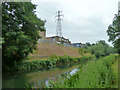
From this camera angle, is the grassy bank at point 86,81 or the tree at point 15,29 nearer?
the grassy bank at point 86,81

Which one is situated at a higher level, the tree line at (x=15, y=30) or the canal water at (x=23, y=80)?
the tree line at (x=15, y=30)

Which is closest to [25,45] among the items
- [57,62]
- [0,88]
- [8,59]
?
[8,59]

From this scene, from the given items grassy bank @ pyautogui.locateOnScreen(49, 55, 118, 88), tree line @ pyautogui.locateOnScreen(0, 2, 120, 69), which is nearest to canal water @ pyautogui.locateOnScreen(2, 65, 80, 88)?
tree line @ pyautogui.locateOnScreen(0, 2, 120, 69)

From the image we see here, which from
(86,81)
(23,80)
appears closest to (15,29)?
(23,80)

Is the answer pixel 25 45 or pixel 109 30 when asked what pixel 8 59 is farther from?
pixel 109 30

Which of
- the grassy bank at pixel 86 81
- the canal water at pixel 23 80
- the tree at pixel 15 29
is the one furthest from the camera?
the tree at pixel 15 29

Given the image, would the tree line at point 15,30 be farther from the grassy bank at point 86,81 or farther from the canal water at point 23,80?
the grassy bank at point 86,81

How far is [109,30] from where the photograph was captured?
88.6ft

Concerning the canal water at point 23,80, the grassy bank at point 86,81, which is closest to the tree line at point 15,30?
the canal water at point 23,80

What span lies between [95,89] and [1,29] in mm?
7675

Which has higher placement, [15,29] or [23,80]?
[15,29]

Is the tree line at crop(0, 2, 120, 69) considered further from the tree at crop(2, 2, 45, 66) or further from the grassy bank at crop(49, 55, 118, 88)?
the grassy bank at crop(49, 55, 118, 88)

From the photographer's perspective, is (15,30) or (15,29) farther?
(15,30)

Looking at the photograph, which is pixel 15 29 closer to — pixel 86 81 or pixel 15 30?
pixel 15 30
